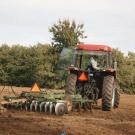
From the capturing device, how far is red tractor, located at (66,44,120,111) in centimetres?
1636

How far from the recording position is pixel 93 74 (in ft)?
55.9

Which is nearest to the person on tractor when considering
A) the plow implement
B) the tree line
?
the plow implement

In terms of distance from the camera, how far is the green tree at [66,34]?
4188 centimetres

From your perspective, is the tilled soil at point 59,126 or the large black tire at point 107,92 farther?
the large black tire at point 107,92

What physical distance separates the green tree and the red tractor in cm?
2384

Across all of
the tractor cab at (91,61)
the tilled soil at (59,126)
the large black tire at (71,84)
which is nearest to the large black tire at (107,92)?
the tractor cab at (91,61)

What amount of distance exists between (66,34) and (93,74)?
25.4 meters

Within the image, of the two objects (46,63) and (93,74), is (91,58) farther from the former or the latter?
(46,63)

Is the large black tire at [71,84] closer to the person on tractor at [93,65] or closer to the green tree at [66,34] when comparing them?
the person on tractor at [93,65]

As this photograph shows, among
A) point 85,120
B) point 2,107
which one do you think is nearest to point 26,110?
point 2,107

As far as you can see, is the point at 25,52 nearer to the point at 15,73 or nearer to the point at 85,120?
the point at 15,73

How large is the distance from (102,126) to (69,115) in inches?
109

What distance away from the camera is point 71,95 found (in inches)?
611

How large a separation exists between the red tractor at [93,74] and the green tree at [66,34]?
23.8 metres
